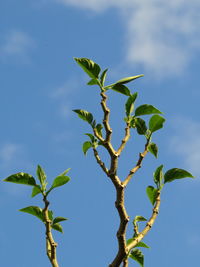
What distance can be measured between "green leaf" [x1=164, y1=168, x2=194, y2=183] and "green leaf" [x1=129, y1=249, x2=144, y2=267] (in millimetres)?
587

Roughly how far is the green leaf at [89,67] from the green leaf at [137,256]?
1369 mm

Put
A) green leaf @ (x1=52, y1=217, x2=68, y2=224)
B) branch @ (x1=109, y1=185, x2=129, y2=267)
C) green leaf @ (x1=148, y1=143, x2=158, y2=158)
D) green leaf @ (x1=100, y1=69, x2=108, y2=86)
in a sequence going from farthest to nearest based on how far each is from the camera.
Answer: green leaf @ (x1=148, y1=143, x2=158, y2=158)
green leaf @ (x1=100, y1=69, x2=108, y2=86)
green leaf @ (x1=52, y1=217, x2=68, y2=224)
branch @ (x1=109, y1=185, x2=129, y2=267)

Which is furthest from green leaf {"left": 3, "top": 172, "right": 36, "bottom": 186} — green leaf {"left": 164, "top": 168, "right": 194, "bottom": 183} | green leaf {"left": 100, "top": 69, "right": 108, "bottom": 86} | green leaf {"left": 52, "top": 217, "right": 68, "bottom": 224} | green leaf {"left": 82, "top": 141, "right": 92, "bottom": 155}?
green leaf {"left": 164, "top": 168, "right": 194, "bottom": 183}

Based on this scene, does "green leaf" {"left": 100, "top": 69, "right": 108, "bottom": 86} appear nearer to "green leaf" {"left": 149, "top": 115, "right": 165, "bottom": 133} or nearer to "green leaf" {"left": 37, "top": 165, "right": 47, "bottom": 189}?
"green leaf" {"left": 149, "top": 115, "right": 165, "bottom": 133}

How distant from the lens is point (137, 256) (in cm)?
390

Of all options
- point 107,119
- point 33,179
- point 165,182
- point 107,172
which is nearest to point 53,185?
point 33,179

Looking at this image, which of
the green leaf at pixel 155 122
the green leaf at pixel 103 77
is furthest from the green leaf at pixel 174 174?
the green leaf at pixel 103 77

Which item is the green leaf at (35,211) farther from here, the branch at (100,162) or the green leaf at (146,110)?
the green leaf at (146,110)

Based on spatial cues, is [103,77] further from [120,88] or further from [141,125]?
[141,125]

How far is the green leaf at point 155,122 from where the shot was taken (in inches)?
164

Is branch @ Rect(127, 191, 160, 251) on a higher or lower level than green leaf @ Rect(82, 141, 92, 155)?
lower

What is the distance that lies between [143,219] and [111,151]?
792 millimetres

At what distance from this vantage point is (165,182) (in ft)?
13.4

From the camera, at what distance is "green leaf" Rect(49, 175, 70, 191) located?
365 cm
